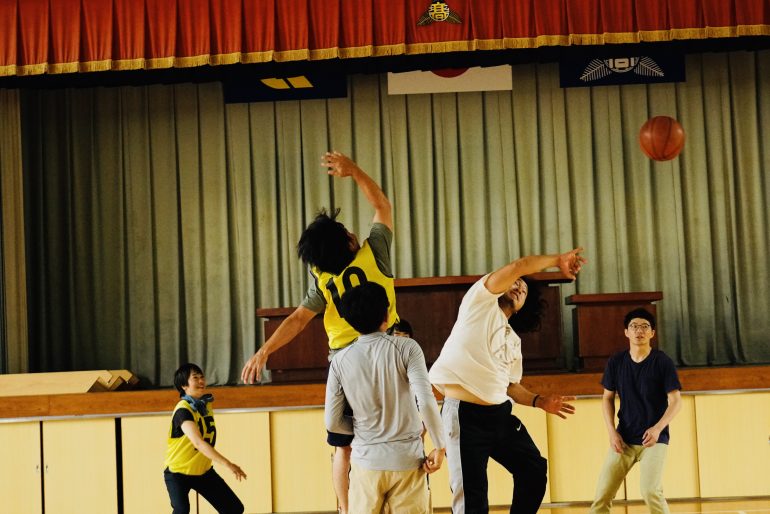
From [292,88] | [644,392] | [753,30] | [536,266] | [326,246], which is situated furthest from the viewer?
[292,88]

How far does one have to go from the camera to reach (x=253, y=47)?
9961 mm

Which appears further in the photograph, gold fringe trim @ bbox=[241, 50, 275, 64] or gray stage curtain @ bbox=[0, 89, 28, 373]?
gray stage curtain @ bbox=[0, 89, 28, 373]

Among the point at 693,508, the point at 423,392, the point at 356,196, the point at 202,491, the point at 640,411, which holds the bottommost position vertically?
the point at 693,508

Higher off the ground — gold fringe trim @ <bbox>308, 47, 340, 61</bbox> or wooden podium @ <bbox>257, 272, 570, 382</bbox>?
gold fringe trim @ <bbox>308, 47, 340, 61</bbox>

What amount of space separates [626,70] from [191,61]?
16.6ft

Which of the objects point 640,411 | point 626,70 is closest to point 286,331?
point 640,411

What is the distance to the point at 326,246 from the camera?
17.6ft

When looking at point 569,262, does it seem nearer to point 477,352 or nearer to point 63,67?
point 477,352

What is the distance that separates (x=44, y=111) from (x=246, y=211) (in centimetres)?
282

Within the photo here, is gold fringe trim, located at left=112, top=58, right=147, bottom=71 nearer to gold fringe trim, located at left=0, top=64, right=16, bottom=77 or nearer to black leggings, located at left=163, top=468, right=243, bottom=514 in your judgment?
gold fringe trim, located at left=0, top=64, right=16, bottom=77

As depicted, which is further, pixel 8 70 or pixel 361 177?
pixel 8 70

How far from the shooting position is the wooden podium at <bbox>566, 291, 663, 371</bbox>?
970 centimetres

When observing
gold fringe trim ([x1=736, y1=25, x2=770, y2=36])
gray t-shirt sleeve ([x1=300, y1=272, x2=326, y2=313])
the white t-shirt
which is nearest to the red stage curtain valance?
gold fringe trim ([x1=736, y1=25, x2=770, y2=36])

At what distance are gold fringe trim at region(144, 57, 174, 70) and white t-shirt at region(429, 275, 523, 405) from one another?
5509mm
